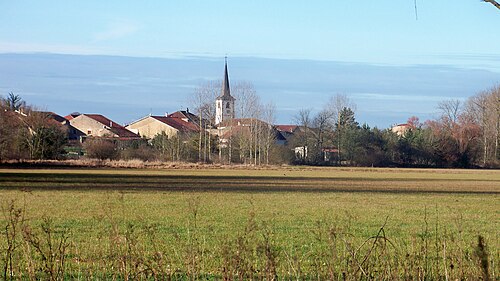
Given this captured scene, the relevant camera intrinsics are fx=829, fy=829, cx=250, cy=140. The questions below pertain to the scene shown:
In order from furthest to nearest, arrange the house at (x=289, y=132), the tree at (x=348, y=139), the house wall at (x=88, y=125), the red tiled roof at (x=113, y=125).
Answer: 1. the house wall at (x=88, y=125)
2. the red tiled roof at (x=113, y=125)
3. the house at (x=289, y=132)
4. the tree at (x=348, y=139)

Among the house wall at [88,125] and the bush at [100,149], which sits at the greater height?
the house wall at [88,125]

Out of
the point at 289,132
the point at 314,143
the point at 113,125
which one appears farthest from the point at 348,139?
the point at 113,125

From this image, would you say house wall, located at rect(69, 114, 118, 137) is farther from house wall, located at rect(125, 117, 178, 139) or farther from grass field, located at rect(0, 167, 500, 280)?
grass field, located at rect(0, 167, 500, 280)

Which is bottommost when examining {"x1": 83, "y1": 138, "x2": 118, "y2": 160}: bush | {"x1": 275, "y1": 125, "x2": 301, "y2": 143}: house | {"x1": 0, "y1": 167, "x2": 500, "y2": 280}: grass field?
{"x1": 0, "y1": 167, "x2": 500, "y2": 280}: grass field

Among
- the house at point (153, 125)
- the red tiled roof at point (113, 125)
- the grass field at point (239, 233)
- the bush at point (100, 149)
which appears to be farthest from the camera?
the house at point (153, 125)

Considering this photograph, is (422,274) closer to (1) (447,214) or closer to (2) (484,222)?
(2) (484,222)


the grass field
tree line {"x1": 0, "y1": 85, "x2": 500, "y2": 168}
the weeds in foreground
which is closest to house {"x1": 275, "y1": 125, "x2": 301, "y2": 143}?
tree line {"x1": 0, "y1": 85, "x2": 500, "y2": 168}

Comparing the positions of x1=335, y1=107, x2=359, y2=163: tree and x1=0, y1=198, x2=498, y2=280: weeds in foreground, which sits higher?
x1=335, y1=107, x2=359, y2=163: tree

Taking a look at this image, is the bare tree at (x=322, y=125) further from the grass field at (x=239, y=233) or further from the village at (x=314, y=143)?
the grass field at (x=239, y=233)

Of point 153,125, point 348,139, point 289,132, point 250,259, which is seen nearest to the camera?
point 250,259

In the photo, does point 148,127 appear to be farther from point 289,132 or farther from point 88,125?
point 289,132

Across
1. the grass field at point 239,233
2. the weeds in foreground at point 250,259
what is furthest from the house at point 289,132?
the weeds in foreground at point 250,259

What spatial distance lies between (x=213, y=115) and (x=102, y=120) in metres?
54.5

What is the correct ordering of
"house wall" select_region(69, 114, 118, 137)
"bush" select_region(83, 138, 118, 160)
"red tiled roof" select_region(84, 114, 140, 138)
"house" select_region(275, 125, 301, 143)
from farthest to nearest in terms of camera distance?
"house wall" select_region(69, 114, 118, 137) → "red tiled roof" select_region(84, 114, 140, 138) → "house" select_region(275, 125, 301, 143) → "bush" select_region(83, 138, 118, 160)
